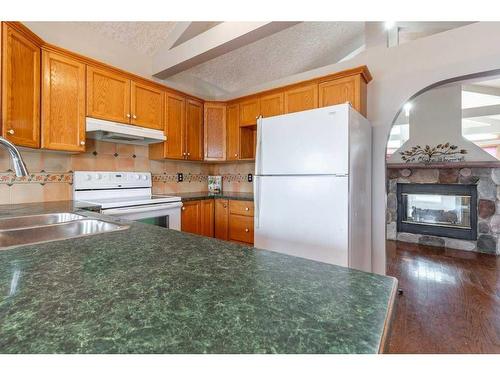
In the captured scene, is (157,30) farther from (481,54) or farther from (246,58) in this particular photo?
(481,54)

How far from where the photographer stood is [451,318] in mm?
1941

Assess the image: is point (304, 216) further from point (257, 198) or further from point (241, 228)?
point (241, 228)

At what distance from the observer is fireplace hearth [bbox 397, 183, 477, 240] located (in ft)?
12.8

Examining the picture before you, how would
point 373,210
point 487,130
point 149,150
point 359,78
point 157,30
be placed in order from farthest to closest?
point 487,130
point 149,150
point 157,30
point 373,210
point 359,78

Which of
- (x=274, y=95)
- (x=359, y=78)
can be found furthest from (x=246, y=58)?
(x=359, y=78)

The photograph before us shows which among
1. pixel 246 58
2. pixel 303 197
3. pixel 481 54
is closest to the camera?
pixel 303 197

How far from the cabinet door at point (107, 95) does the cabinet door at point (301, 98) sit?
1.65 metres

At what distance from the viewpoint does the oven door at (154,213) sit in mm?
2123

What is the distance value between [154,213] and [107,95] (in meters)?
1.19

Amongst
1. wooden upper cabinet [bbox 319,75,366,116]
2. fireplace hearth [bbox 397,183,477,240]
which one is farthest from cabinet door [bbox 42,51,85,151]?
fireplace hearth [bbox 397,183,477,240]

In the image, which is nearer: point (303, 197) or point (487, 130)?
point (303, 197)

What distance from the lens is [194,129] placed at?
10.4ft

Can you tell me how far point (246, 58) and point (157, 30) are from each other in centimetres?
116

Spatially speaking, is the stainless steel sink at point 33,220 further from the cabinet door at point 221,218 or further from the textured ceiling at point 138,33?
the textured ceiling at point 138,33
